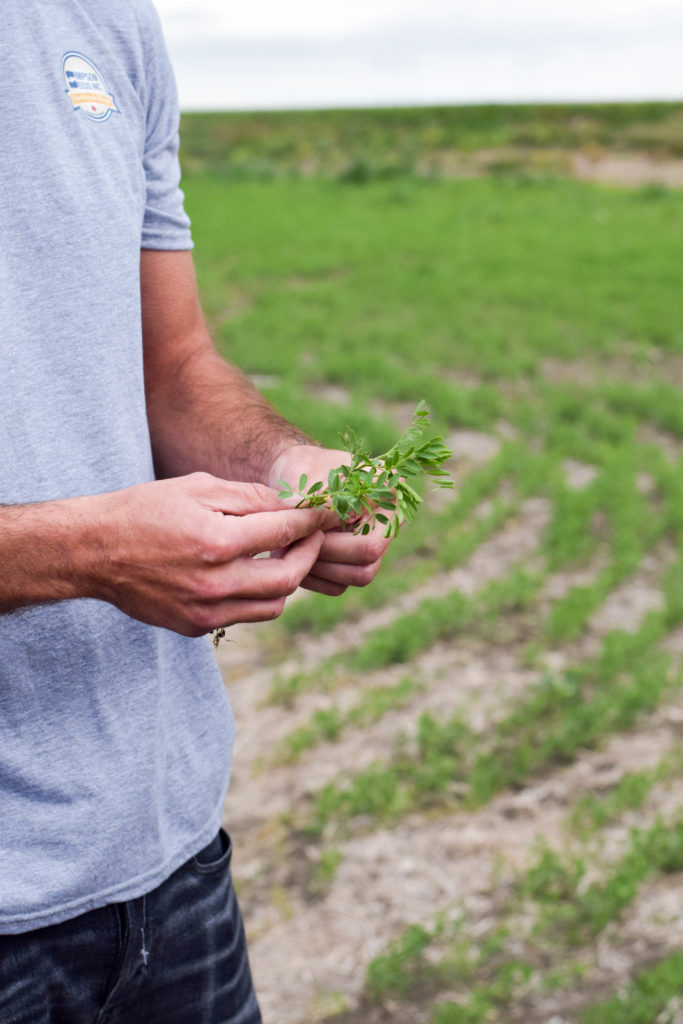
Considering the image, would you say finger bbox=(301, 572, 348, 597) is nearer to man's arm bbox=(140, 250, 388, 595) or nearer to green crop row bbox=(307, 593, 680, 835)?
man's arm bbox=(140, 250, 388, 595)

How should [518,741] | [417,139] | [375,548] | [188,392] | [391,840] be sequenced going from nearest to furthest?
1. [375,548]
2. [188,392]
3. [391,840]
4. [518,741]
5. [417,139]

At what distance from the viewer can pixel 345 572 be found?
1.73 metres

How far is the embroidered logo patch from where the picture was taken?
5.40 feet

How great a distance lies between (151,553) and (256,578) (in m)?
0.16

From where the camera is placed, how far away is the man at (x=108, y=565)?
4.55ft

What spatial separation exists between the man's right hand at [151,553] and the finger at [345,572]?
30 centimetres

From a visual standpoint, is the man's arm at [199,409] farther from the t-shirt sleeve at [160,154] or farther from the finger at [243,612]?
the finger at [243,612]

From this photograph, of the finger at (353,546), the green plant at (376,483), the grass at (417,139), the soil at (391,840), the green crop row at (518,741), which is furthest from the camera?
the grass at (417,139)

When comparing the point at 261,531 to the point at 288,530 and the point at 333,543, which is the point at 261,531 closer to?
the point at 288,530

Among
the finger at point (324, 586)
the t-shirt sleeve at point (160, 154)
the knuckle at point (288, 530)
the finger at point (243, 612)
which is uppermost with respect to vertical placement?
the t-shirt sleeve at point (160, 154)

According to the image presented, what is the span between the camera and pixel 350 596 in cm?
551

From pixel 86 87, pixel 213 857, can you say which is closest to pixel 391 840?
pixel 213 857

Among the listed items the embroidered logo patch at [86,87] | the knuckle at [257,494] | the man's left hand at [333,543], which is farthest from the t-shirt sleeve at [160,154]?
the knuckle at [257,494]

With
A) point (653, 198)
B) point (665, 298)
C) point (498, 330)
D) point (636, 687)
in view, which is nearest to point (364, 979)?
→ point (636, 687)
